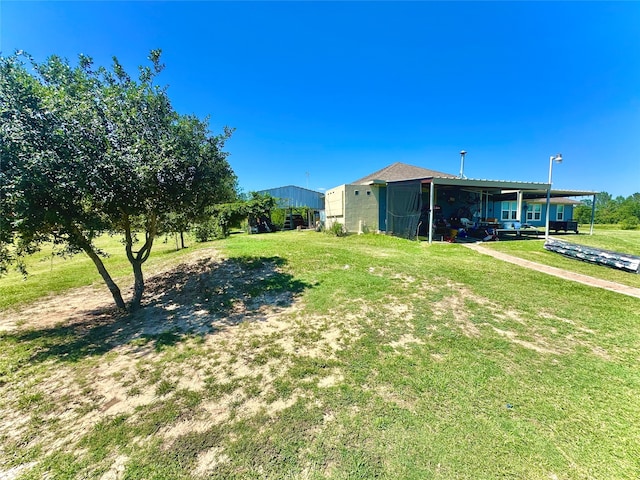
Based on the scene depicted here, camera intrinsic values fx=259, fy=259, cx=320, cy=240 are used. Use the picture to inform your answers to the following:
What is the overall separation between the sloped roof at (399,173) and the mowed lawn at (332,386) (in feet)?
41.9

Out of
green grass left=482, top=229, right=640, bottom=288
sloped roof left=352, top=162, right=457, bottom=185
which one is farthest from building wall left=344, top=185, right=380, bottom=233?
green grass left=482, top=229, right=640, bottom=288

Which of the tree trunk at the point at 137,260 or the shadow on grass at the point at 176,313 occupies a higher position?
the tree trunk at the point at 137,260

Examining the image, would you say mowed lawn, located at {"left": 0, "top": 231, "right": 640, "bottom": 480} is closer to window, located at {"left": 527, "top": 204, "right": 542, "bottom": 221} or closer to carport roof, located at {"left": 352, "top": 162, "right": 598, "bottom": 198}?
carport roof, located at {"left": 352, "top": 162, "right": 598, "bottom": 198}

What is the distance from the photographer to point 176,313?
536 centimetres

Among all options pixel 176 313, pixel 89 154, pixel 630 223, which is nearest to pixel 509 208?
pixel 630 223

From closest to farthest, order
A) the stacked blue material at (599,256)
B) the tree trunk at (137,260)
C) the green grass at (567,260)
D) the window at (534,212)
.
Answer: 1. the tree trunk at (137,260)
2. the green grass at (567,260)
3. the stacked blue material at (599,256)
4. the window at (534,212)

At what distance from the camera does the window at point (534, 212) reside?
20.8 metres

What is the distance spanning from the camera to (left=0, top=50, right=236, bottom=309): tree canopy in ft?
12.6

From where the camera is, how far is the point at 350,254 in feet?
29.7

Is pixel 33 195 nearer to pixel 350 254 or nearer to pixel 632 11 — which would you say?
pixel 350 254

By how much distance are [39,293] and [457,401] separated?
33.3ft

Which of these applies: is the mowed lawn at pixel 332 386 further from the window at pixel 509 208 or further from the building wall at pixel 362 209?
the window at pixel 509 208

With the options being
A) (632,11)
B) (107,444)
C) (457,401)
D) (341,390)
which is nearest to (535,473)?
(457,401)

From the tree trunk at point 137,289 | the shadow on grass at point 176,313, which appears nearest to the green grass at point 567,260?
the shadow on grass at point 176,313
